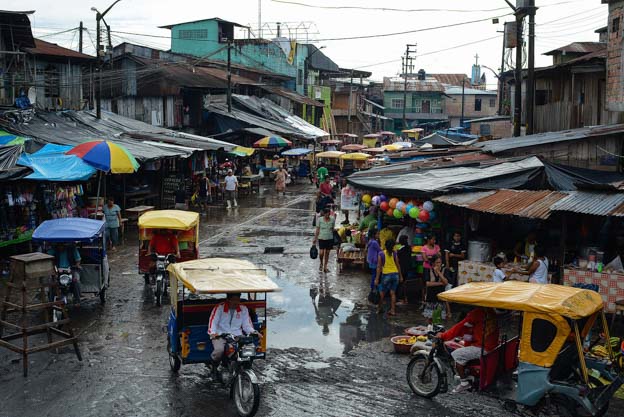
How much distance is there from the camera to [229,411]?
29.0 ft

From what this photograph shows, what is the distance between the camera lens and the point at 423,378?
942 cm

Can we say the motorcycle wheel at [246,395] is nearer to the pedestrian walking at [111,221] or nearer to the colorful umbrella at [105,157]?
the colorful umbrella at [105,157]

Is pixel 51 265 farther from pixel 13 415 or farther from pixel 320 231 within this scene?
pixel 320 231

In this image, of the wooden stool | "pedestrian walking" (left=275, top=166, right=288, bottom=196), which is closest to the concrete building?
"pedestrian walking" (left=275, top=166, right=288, bottom=196)

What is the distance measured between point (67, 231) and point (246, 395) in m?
5.87

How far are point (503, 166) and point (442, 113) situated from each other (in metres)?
71.5

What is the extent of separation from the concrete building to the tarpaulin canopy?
73634 mm

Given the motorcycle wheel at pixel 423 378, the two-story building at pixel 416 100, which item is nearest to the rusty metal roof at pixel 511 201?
the motorcycle wheel at pixel 423 378

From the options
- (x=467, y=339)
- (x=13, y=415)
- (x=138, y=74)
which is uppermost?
(x=138, y=74)

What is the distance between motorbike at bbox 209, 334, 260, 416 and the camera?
334 inches

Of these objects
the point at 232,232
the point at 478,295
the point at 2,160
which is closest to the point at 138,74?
the point at 232,232

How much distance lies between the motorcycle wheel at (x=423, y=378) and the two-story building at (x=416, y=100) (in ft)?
256

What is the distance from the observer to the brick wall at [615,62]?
66.3 feet

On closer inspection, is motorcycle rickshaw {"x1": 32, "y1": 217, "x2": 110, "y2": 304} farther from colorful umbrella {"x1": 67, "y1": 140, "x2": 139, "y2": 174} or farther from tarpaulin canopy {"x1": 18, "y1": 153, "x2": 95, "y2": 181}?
colorful umbrella {"x1": 67, "y1": 140, "x2": 139, "y2": 174}
